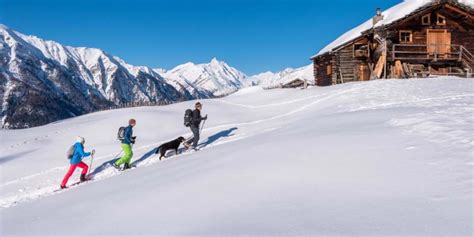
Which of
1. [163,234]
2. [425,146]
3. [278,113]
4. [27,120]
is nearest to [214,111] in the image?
[278,113]

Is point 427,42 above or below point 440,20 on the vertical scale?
below

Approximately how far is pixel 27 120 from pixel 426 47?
182 m

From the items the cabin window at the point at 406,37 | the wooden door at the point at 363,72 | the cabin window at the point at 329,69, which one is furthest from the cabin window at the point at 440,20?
the cabin window at the point at 329,69

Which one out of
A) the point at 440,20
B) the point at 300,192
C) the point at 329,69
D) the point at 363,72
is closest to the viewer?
the point at 300,192

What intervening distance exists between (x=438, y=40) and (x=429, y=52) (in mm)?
2066

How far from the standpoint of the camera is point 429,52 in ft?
107

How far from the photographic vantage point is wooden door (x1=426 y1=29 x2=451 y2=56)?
33406mm

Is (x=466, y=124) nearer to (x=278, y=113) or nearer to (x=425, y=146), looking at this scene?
(x=425, y=146)

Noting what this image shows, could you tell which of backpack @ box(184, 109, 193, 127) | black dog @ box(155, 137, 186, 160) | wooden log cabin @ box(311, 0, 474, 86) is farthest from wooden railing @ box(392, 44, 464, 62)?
black dog @ box(155, 137, 186, 160)

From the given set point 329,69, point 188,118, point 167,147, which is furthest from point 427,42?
point 167,147

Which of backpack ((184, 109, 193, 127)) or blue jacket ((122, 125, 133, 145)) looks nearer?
blue jacket ((122, 125, 133, 145))

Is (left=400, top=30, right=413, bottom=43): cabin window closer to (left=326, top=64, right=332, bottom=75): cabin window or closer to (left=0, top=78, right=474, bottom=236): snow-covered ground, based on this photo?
(left=326, top=64, right=332, bottom=75): cabin window

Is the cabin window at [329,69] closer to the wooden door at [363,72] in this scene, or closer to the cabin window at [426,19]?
the wooden door at [363,72]

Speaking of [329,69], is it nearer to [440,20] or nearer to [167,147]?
[440,20]
